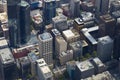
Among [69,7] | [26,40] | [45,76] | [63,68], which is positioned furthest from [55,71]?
[69,7]

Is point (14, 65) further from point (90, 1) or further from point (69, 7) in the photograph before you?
point (90, 1)

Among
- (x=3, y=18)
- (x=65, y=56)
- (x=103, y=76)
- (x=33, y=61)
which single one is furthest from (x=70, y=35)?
(x=3, y=18)

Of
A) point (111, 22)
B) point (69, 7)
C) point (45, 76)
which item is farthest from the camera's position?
point (69, 7)

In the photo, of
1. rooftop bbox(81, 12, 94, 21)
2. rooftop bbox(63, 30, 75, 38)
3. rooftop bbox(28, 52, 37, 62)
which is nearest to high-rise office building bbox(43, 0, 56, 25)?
rooftop bbox(63, 30, 75, 38)

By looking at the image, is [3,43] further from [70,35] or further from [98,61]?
[98,61]

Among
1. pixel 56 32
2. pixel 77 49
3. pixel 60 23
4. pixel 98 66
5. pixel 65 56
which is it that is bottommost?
pixel 98 66

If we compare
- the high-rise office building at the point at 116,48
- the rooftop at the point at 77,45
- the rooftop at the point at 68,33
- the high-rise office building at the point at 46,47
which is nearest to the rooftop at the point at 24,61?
the high-rise office building at the point at 46,47

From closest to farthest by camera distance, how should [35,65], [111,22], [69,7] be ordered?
[35,65] → [111,22] → [69,7]
